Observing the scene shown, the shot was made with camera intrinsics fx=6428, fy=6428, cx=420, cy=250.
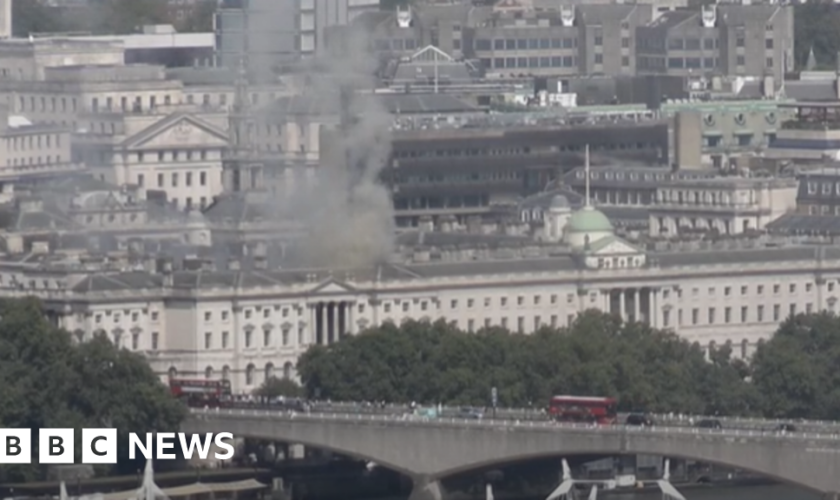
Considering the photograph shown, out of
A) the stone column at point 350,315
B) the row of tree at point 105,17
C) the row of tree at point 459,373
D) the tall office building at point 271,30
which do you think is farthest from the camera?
the row of tree at point 105,17

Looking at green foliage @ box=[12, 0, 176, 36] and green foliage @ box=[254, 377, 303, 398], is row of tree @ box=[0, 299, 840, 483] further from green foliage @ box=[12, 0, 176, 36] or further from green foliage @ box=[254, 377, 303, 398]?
green foliage @ box=[12, 0, 176, 36]

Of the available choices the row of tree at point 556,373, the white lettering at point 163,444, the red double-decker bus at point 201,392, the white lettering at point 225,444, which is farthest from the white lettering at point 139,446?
the row of tree at point 556,373

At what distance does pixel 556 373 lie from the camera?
337 ft

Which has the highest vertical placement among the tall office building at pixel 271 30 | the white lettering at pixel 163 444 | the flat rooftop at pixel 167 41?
the flat rooftop at pixel 167 41

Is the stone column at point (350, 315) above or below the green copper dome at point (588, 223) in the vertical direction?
below

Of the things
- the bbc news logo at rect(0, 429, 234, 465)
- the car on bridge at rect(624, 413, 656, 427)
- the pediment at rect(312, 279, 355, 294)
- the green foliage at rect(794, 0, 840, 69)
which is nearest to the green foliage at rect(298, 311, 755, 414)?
the car on bridge at rect(624, 413, 656, 427)

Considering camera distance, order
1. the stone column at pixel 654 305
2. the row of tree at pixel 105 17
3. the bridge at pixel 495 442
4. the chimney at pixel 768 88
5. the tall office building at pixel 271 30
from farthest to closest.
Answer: the row of tree at pixel 105 17 → the chimney at pixel 768 88 → the tall office building at pixel 271 30 → the stone column at pixel 654 305 → the bridge at pixel 495 442

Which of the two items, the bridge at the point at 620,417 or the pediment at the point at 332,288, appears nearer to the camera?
the bridge at the point at 620,417

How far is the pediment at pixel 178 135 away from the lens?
140375 mm

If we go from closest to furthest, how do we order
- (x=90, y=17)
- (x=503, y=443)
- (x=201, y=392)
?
(x=503, y=443)
(x=201, y=392)
(x=90, y=17)

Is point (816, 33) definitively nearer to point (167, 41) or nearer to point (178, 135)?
point (167, 41)

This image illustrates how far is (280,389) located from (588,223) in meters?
14.9

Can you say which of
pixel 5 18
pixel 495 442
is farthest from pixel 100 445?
pixel 5 18

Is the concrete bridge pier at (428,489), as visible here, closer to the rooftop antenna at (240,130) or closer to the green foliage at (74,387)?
the green foliage at (74,387)
